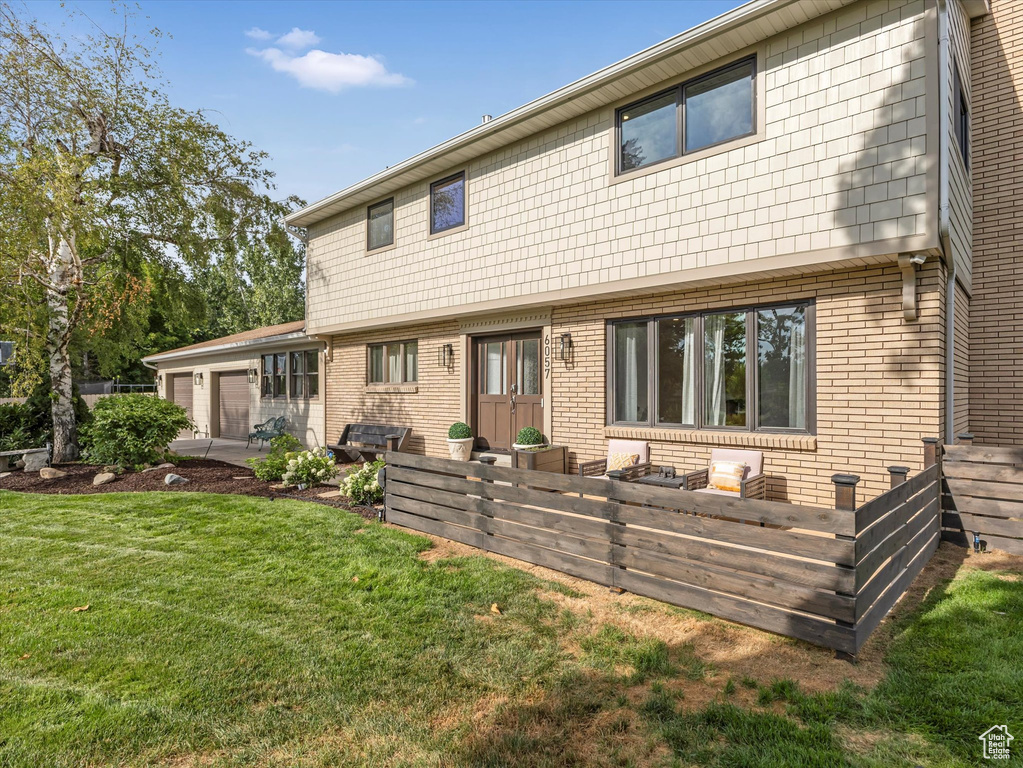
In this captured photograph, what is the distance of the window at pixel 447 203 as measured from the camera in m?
10.3

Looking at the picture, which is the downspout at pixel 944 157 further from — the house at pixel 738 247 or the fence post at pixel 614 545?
the fence post at pixel 614 545

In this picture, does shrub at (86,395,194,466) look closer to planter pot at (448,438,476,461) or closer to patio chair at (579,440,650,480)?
planter pot at (448,438,476,461)

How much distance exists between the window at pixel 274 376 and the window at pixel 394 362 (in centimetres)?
495

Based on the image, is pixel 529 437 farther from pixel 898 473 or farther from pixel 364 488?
pixel 898 473

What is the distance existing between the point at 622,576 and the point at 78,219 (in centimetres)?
1239

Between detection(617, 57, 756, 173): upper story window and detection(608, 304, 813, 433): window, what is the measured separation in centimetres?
228

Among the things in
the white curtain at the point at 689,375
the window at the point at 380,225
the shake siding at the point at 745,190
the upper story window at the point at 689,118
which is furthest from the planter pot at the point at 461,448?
the upper story window at the point at 689,118

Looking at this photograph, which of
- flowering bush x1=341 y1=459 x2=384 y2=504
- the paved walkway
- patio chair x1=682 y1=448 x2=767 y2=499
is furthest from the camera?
the paved walkway

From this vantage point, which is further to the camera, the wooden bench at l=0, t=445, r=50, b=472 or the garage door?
the garage door

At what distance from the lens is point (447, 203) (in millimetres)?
10562

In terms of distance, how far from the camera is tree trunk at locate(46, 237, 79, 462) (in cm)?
1202

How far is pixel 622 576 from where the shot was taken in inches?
173

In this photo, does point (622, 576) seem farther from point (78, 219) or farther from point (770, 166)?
point (78, 219)

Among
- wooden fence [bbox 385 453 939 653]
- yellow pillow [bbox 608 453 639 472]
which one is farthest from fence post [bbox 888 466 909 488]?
yellow pillow [bbox 608 453 639 472]
